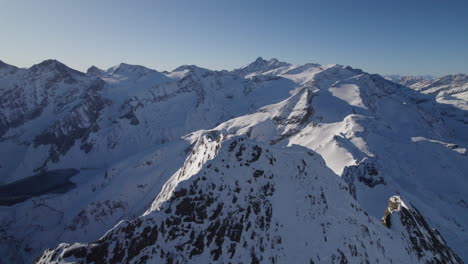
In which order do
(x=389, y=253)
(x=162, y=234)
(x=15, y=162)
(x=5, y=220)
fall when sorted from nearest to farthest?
(x=162, y=234) < (x=389, y=253) < (x=5, y=220) < (x=15, y=162)

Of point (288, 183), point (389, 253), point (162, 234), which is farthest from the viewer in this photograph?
point (288, 183)

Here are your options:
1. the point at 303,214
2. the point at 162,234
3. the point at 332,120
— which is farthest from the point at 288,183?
the point at 332,120

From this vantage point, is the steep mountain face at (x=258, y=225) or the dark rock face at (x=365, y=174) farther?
the dark rock face at (x=365, y=174)

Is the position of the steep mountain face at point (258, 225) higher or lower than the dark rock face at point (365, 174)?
higher

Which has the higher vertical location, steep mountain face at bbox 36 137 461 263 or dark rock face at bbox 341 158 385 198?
steep mountain face at bbox 36 137 461 263

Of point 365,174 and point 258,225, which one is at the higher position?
point 258,225

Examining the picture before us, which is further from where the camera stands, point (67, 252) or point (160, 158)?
point (160, 158)

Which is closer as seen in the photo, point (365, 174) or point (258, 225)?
point (258, 225)

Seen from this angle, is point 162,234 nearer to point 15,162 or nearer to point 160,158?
point 160,158
